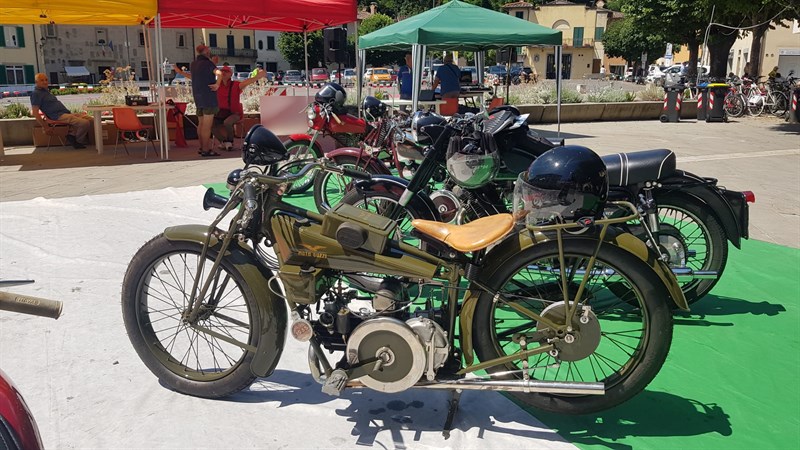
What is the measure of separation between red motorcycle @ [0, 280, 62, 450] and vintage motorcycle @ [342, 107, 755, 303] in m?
2.40

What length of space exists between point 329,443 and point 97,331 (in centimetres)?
190

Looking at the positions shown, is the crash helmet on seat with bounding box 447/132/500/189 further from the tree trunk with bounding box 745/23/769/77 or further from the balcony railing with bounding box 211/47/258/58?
the balcony railing with bounding box 211/47/258/58

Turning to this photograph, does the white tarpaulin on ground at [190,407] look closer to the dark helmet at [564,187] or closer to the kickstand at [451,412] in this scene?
the kickstand at [451,412]

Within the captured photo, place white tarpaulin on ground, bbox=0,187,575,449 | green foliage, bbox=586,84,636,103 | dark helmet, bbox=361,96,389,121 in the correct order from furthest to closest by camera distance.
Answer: green foliage, bbox=586,84,636,103 < dark helmet, bbox=361,96,389,121 < white tarpaulin on ground, bbox=0,187,575,449

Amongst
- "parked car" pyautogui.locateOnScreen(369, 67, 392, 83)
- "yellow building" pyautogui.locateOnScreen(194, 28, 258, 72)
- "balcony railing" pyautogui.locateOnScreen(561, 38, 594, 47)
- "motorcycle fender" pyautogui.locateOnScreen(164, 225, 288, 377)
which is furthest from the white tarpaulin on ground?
"balcony railing" pyautogui.locateOnScreen(561, 38, 594, 47)

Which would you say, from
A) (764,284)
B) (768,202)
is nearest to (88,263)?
(764,284)

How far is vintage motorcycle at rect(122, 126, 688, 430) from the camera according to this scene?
112 inches

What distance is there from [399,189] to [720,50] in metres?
25.9

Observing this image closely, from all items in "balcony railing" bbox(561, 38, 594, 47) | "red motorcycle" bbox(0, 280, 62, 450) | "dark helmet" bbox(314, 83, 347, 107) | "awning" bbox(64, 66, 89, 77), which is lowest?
"red motorcycle" bbox(0, 280, 62, 450)

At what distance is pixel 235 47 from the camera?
79.1 metres

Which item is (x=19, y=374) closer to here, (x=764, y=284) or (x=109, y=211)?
(x=109, y=211)

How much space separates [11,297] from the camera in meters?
1.84

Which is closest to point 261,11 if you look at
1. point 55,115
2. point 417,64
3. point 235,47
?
point 417,64

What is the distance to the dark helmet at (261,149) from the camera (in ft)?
10.3
